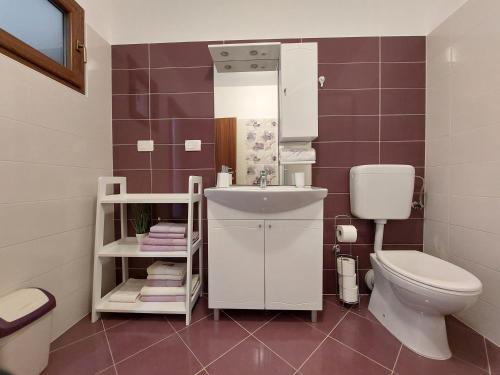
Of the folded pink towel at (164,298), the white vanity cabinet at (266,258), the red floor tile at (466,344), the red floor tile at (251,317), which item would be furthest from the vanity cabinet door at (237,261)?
the red floor tile at (466,344)

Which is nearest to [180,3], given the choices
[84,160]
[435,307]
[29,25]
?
[29,25]

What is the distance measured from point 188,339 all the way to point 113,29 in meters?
2.17

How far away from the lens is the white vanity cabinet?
1.28 meters

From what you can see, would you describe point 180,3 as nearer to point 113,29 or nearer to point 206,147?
point 113,29

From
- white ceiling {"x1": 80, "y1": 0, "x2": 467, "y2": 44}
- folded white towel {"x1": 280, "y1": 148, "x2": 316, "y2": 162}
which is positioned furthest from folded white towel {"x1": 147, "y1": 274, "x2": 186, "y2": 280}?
white ceiling {"x1": 80, "y1": 0, "x2": 467, "y2": 44}

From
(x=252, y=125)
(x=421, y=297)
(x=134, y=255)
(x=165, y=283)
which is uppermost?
(x=252, y=125)

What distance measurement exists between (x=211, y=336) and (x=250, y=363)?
0.28 m

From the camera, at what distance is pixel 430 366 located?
1.03 m

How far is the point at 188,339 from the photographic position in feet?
3.94

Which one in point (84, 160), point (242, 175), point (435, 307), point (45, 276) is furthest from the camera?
point (242, 175)

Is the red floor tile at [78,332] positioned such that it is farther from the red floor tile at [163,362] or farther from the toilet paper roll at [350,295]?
the toilet paper roll at [350,295]

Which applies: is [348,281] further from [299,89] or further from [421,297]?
[299,89]

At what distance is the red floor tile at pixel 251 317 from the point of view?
1.31 metres

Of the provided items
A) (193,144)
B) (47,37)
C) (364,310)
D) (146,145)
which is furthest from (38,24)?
(364,310)
